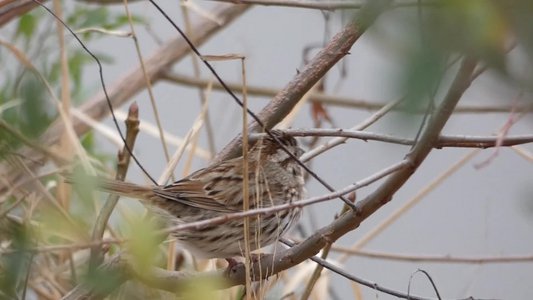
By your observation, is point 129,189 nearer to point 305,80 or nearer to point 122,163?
point 122,163

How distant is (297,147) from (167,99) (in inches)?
55.0

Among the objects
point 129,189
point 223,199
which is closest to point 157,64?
point 223,199

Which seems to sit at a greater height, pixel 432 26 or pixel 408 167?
pixel 408 167

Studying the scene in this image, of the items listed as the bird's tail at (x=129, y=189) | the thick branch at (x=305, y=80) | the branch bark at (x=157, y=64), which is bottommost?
the bird's tail at (x=129, y=189)

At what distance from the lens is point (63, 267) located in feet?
7.18

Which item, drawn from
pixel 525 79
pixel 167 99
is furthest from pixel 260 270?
pixel 167 99

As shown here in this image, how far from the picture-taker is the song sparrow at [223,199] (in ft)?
6.52

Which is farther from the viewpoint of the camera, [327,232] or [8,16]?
[8,16]

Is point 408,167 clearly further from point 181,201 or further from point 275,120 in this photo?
point 181,201

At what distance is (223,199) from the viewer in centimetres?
212

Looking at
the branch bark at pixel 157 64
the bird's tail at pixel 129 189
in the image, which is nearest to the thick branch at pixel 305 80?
the bird's tail at pixel 129 189

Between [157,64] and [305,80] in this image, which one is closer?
[305,80]

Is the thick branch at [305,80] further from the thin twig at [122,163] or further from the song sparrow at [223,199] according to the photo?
the thin twig at [122,163]

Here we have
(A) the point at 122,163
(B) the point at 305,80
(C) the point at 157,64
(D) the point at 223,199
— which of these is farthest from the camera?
(C) the point at 157,64
